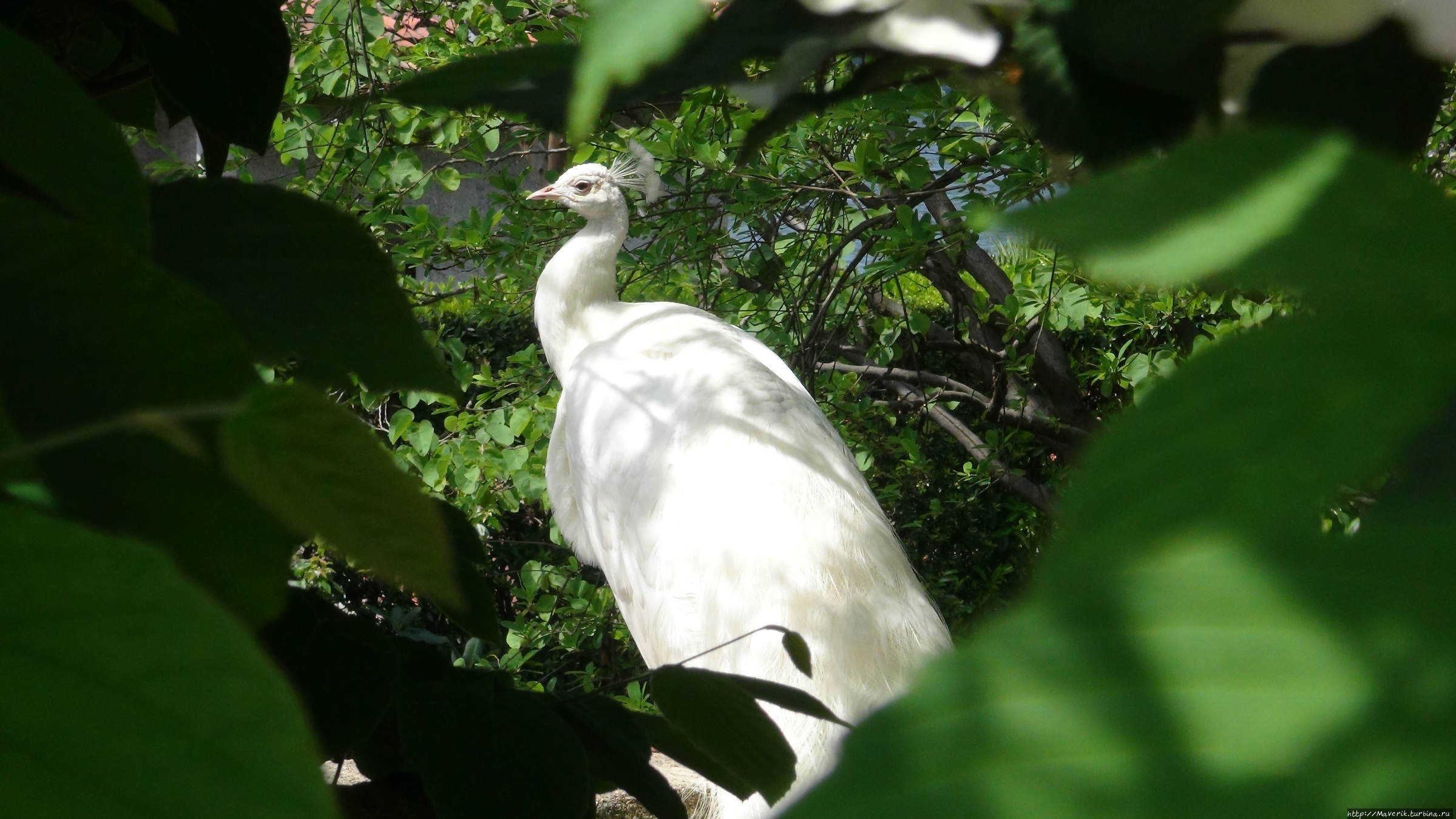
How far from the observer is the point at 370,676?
48 centimetres

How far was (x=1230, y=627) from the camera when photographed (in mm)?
117

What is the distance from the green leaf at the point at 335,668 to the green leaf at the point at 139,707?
33 cm

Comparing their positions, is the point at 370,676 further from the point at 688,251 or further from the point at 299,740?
the point at 688,251

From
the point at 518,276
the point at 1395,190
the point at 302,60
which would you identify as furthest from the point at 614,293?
→ the point at 1395,190

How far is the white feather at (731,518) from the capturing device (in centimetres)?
227

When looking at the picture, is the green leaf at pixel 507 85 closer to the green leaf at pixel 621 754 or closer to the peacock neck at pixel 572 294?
the green leaf at pixel 621 754

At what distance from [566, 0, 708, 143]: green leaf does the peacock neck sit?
300 centimetres

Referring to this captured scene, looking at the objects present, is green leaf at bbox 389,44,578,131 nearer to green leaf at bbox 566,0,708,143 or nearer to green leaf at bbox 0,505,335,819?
green leaf at bbox 566,0,708,143

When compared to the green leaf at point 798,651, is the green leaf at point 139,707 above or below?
above

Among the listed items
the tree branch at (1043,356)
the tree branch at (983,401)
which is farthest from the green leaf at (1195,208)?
the tree branch at (1043,356)

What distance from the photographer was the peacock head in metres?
3.43

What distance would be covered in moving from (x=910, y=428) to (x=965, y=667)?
3500 millimetres

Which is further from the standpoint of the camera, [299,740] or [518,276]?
[518,276]

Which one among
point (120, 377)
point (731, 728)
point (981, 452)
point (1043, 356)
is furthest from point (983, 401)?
point (120, 377)
